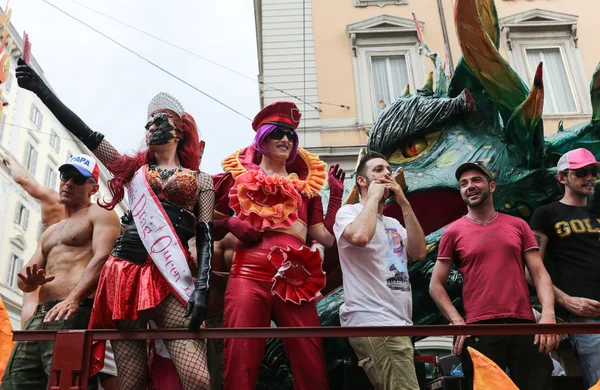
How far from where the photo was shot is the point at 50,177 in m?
31.5

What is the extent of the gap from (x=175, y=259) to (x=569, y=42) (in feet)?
48.0

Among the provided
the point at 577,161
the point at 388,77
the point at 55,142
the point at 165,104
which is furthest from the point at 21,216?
the point at 577,161

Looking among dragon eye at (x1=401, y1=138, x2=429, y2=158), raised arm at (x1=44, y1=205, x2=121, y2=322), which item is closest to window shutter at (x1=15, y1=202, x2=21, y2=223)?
dragon eye at (x1=401, y1=138, x2=429, y2=158)

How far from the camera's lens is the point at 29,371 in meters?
3.71

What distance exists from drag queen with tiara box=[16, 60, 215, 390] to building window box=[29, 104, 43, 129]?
92.3 feet

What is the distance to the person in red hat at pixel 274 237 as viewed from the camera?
334cm

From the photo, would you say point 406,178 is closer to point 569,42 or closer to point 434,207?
point 434,207

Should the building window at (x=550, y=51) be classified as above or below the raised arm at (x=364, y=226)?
above

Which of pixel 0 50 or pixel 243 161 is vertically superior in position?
pixel 0 50

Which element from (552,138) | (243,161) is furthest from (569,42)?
(243,161)

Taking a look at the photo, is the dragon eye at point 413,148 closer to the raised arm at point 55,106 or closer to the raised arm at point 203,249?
the raised arm at point 203,249

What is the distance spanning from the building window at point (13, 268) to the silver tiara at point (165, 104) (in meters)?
25.1

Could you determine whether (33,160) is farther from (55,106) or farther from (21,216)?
(55,106)

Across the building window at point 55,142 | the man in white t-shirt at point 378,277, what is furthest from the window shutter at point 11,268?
the man in white t-shirt at point 378,277
